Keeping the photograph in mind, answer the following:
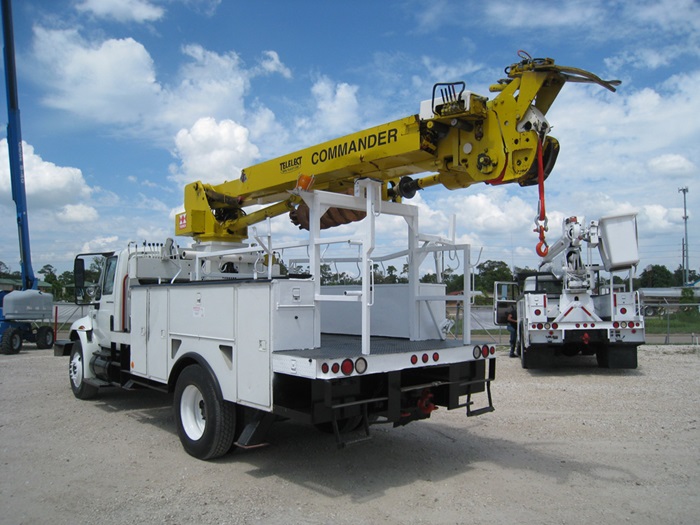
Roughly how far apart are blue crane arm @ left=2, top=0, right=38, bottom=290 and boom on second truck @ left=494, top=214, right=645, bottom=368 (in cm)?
1571

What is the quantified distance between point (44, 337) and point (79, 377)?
11.1 metres

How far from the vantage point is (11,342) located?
58.9 ft

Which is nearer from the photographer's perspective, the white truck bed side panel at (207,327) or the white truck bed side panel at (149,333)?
the white truck bed side panel at (207,327)

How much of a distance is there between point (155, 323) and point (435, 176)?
12.8ft

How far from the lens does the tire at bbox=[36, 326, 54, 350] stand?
19237 mm

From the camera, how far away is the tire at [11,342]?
1781cm

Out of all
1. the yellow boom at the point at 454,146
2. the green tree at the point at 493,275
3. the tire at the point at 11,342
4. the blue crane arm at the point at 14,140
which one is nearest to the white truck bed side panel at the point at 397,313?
the yellow boom at the point at 454,146

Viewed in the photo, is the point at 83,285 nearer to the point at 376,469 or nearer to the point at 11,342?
the point at 376,469

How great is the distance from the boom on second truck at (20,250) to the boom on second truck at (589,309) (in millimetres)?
15062

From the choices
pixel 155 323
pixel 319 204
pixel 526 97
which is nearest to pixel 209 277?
pixel 155 323

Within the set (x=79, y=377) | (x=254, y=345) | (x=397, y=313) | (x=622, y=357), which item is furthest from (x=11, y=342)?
(x=622, y=357)

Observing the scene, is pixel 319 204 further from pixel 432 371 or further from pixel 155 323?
pixel 155 323

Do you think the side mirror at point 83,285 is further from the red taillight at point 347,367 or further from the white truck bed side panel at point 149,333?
the red taillight at point 347,367

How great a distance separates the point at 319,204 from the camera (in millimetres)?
6039
